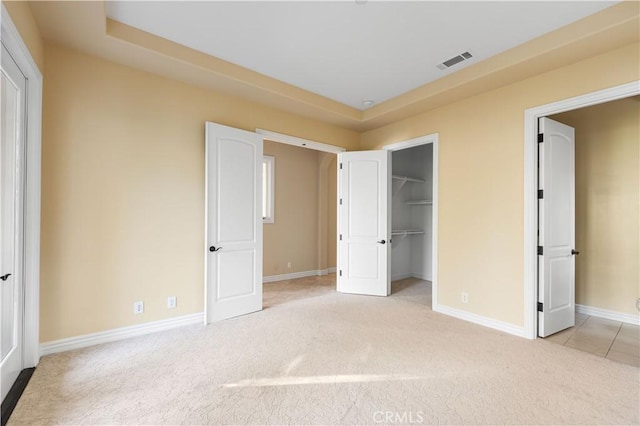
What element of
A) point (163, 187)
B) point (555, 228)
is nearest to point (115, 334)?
point (163, 187)

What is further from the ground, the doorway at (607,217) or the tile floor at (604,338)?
the doorway at (607,217)

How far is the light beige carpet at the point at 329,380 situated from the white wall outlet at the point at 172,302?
311 mm

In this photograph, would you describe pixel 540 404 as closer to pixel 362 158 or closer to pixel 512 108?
pixel 512 108

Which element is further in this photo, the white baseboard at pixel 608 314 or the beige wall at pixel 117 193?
the white baseboard at pixel 608 314

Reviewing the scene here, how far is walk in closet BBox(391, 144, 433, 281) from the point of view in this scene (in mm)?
5820

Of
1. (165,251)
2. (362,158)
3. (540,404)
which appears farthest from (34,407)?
(362,158)

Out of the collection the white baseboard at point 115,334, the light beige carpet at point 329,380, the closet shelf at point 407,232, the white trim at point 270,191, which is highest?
the white trim at point 270,191

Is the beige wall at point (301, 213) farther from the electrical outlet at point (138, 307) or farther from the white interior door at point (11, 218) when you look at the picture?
the white interior door at point (11, 218)

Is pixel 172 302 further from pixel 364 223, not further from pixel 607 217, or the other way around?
pixel 607 217

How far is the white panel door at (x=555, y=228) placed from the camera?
3049 millimetres

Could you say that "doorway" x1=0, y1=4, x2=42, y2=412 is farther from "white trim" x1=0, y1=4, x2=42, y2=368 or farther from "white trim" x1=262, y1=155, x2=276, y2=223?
"white trim" x1=262, y1=155, x2=276, y2=223

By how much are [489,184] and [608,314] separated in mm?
2263

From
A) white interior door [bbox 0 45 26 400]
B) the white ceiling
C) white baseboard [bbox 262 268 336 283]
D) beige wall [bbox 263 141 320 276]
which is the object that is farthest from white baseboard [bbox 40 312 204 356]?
the white ceiling

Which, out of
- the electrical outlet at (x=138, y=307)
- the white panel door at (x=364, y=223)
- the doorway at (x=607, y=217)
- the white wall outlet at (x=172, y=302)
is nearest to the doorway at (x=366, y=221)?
the white panel door at (x=364, y=223)
